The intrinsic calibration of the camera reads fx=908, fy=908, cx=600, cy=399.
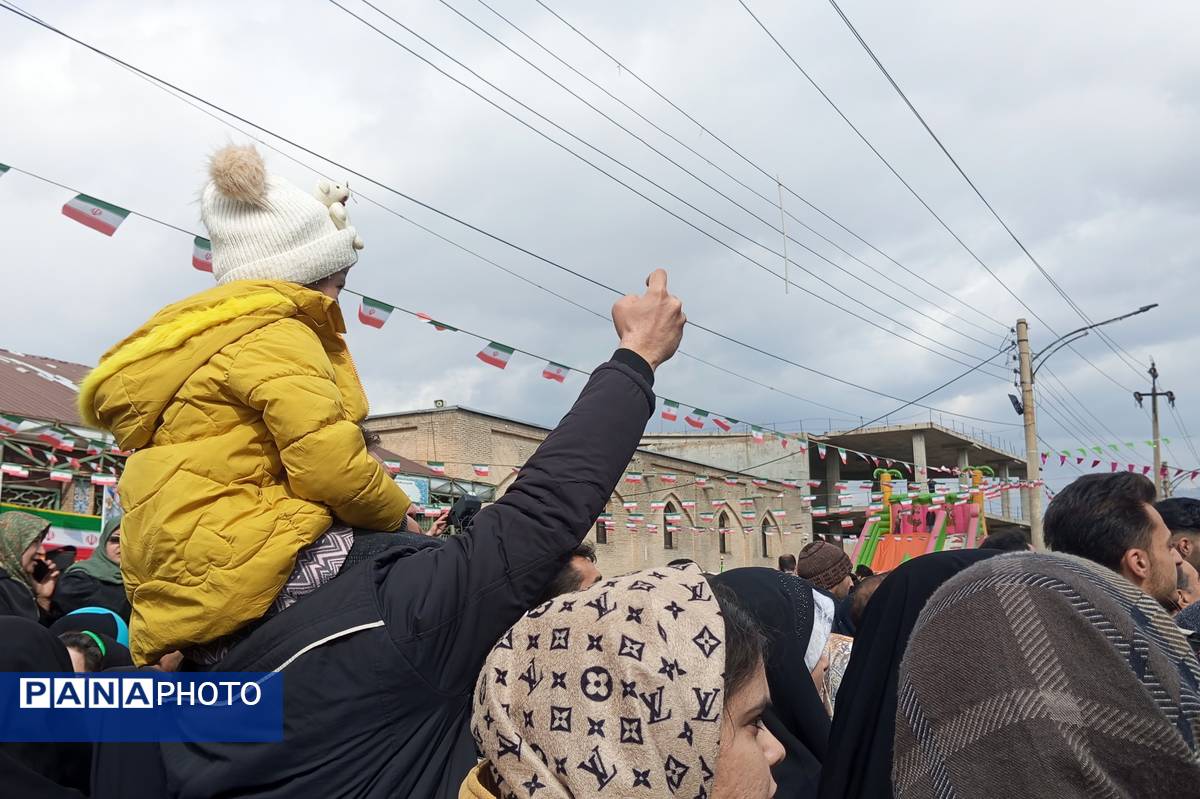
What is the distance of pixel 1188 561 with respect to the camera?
4301mm

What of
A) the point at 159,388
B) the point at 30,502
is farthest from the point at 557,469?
the point at 30,502

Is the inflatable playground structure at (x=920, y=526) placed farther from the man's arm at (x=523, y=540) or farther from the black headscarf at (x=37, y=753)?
the man's arm at (x=523, y=540)

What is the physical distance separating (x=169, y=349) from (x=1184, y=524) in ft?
15.2

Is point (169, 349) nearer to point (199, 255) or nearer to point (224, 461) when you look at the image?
point (224, 461)

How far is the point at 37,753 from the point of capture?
269 centimetres

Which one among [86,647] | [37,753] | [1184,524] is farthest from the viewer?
[1184,524]

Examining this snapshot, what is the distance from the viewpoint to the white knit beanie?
197 cm

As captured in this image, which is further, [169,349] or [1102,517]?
[1102,517]

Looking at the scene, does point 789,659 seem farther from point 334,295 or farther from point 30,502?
point 30,502

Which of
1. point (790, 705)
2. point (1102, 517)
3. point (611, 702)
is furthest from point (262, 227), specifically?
point (1102, 517)

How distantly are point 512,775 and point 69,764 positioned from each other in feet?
6.98

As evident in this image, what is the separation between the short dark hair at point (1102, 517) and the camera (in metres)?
3.14

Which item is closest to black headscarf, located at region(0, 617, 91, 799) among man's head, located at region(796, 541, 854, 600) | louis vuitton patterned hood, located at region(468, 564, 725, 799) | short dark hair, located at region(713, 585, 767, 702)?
louis vuitton patterned hood, located at region(468, 564, 725, 799)

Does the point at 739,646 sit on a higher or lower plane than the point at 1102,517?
lower
